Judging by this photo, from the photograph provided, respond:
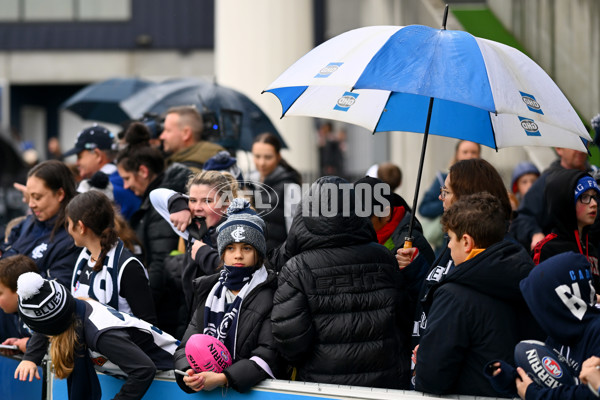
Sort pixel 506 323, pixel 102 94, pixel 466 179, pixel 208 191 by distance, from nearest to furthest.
Answer: pixel 506 323 < pixel 466 179 < pixel 208 191 < pixel 102 94

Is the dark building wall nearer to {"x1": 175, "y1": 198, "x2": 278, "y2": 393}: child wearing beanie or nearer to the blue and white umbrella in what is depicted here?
the blue and white umbrella

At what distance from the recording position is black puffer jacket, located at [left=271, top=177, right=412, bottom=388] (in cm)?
467

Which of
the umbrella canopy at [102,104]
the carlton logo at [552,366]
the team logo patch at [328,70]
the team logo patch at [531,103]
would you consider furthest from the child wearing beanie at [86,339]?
the umbrella canopy at [102,104]

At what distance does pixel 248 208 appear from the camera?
210 inches

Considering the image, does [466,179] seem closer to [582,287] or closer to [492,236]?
[492,236]

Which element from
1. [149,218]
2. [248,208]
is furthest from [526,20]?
[248,208]

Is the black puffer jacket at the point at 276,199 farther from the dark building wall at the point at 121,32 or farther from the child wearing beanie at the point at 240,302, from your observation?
the dark building wall at the point at 121,32

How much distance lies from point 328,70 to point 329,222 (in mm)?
856

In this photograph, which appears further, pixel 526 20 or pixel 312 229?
pixel 526 20

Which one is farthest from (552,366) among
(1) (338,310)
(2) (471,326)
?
(1) (338,310)

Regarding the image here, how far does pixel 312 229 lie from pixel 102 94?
9405mm

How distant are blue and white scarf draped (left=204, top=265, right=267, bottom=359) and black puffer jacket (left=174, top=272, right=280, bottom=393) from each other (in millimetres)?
39

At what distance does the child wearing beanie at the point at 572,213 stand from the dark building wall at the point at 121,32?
83.5ft

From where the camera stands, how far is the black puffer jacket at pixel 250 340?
15.3ft
